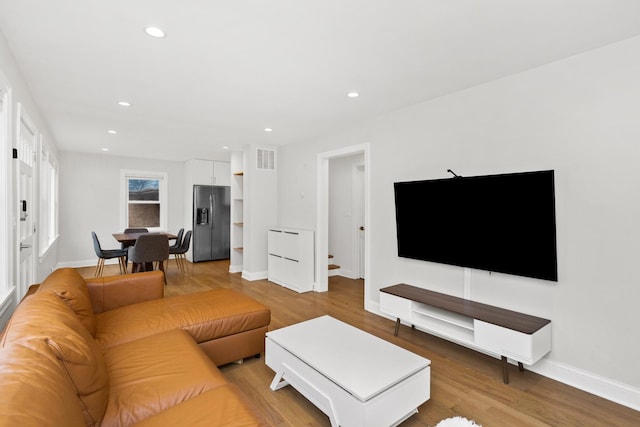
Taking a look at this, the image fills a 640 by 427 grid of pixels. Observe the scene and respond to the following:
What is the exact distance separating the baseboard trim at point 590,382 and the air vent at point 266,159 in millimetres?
4629

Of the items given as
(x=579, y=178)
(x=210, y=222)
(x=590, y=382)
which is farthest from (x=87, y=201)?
(x=590, y=382)

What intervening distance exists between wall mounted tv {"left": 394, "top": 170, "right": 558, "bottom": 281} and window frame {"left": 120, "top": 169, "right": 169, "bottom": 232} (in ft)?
20.6

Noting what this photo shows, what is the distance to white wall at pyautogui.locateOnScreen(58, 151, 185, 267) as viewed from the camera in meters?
6.72

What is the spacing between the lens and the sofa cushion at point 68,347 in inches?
47.6

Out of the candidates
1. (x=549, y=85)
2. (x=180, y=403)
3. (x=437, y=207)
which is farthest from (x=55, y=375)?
(x=549, y=85)

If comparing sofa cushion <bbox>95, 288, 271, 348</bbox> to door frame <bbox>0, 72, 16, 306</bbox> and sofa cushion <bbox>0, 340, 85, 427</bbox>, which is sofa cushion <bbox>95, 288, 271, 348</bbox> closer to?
door frame <bbox>0, 72, 16, 306</bbox>

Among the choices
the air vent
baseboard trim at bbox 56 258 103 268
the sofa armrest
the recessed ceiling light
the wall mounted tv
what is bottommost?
baseboard trim at bbox 56 258 103 268

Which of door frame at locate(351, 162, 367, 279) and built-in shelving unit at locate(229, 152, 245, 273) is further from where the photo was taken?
built-in shelving unit at locate(229, 152, 245, 273)

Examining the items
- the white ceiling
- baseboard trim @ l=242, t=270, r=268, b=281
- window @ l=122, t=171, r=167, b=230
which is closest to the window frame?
window @ l=122, t=171, r=167, b=230

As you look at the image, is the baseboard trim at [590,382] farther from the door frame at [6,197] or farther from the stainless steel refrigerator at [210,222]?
the stainless steel refrigerator at [210,222]

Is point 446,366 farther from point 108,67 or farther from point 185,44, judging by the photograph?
point 108,67

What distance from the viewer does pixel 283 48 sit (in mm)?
2301

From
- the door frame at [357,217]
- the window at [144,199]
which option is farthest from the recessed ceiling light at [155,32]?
the window at [144,199]

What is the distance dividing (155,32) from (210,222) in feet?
19.1
